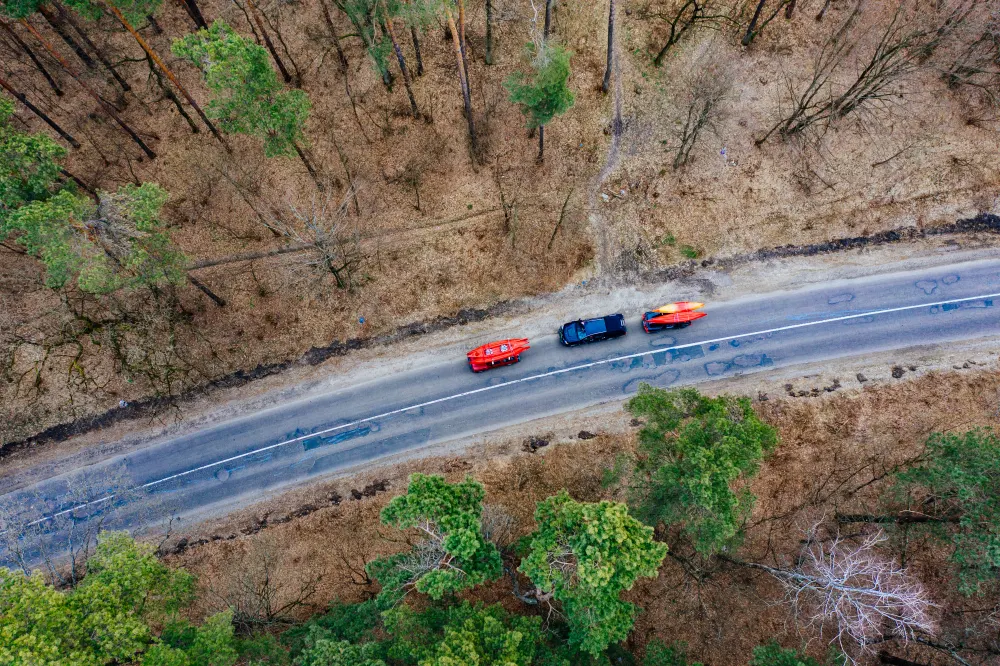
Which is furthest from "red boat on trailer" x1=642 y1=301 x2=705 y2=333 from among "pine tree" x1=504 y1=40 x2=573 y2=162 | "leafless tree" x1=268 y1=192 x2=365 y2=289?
"leafless tree" x1=268 y1=192 x2=365 y2=289

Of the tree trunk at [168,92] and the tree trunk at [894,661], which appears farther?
the tree trunk at [168,92]

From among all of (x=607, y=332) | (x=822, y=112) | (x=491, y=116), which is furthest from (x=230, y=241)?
(x=822, y=112)

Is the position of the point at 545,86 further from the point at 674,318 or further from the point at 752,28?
the point at 752,28

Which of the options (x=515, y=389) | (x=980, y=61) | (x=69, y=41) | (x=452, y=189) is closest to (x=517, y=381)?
(x=515, y=389)

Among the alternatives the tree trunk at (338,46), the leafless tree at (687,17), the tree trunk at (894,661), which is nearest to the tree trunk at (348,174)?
the tree trunk at (338,46)

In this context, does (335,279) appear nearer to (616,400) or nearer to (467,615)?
(616,400)

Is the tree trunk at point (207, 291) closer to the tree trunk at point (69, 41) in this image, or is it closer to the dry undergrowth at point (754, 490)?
the dry undergrowth at point (754, 490)
